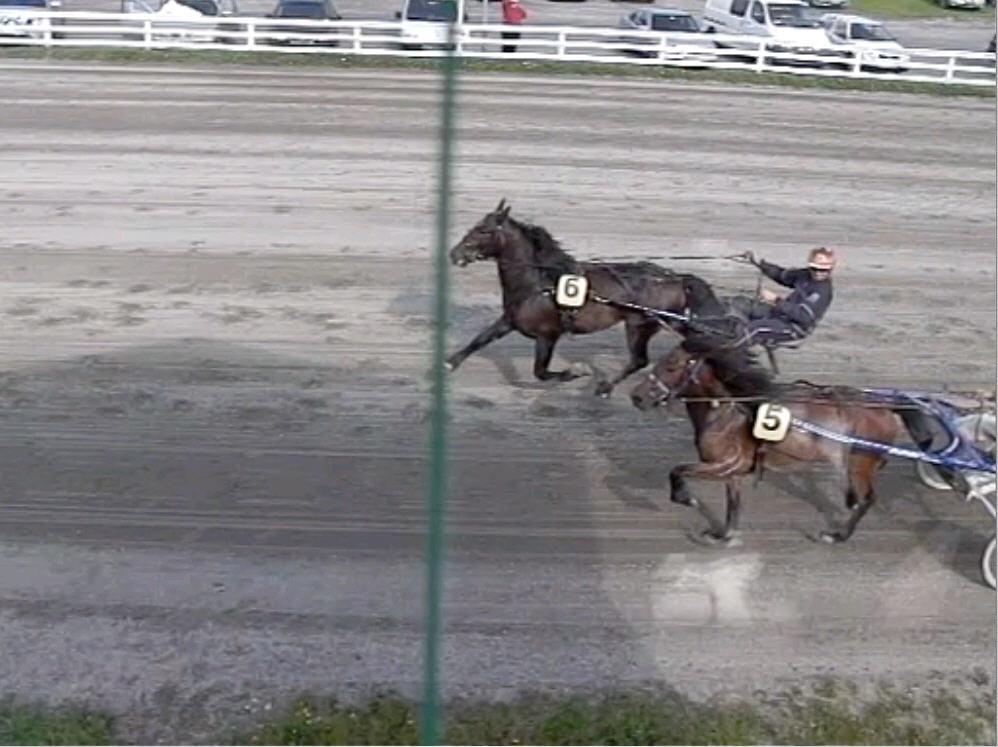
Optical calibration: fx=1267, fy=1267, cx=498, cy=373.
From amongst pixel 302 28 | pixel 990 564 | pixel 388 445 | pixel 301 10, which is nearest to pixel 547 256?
pixel 388 445

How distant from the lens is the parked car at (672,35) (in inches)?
968

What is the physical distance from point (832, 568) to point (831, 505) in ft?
2.73

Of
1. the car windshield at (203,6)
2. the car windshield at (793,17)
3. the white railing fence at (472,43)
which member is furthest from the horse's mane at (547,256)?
the car windshield at (793,17)

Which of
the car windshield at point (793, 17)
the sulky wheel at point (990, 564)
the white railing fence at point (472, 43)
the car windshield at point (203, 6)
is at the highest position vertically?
the car windshield at point (793, 17)

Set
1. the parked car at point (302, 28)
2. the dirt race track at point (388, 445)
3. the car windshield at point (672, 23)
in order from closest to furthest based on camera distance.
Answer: the dirt race track at point (388, 445)
the parked car at point (302, 28)
the car windshield at point (672, 23)

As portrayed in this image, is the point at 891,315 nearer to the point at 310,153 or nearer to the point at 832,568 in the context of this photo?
the point at 832,568

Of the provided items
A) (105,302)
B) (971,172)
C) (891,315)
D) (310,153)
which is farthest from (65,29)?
(891,315)

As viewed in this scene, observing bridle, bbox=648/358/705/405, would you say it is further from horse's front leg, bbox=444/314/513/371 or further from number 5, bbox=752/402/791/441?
horse's front leg, bbox=444/314/513/371

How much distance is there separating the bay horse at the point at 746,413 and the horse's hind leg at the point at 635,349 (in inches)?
76.8

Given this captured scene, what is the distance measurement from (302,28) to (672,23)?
24.4 feet

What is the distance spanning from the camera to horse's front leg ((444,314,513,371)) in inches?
371

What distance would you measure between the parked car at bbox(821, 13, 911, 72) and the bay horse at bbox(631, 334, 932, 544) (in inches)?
750

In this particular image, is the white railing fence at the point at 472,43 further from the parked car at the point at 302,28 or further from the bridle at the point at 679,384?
the bridle at the point at 679,384

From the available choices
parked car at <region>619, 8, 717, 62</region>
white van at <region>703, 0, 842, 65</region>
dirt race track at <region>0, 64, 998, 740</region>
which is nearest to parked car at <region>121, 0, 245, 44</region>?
dirt race track at <region>0, 64, 998, 740</region>
